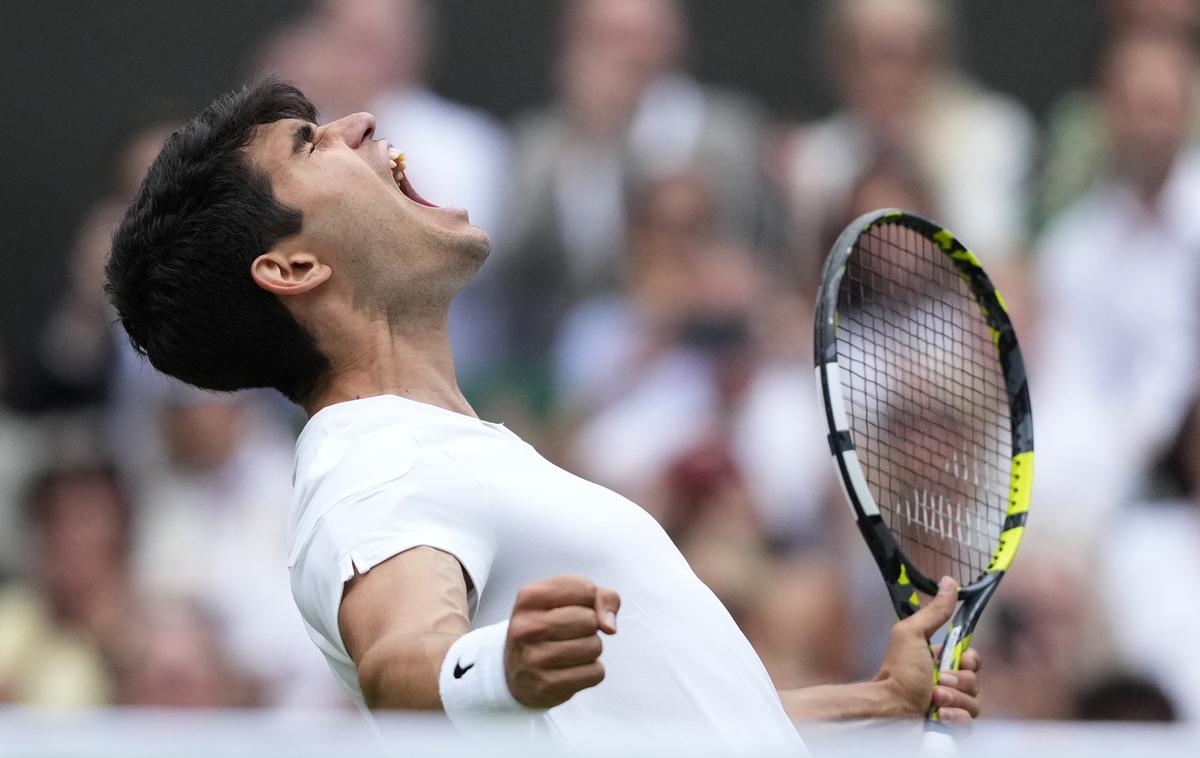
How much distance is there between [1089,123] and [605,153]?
74.9 inches

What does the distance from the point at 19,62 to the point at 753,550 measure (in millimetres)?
3802

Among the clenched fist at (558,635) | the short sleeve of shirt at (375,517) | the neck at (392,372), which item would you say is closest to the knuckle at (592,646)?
the clenched fist at (558,635)

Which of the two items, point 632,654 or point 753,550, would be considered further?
point 753,550

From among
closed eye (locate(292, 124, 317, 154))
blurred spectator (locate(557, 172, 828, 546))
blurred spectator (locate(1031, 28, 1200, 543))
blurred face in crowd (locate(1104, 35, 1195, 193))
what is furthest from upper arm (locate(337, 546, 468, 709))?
blurred face in crowd (locate(1104, 35, 1195, 193))

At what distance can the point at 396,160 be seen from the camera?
3.26 meters

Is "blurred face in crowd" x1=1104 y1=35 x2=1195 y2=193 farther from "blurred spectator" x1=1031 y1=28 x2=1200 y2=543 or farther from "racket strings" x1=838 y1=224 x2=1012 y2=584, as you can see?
"racket strings" x1=838 y1=224 x2=1012 y2=584

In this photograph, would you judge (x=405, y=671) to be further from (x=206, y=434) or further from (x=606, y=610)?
(x=206, y=434)

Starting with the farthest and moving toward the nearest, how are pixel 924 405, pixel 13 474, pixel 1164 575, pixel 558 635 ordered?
pixel 13 474
pixel 1164 575
pixel 924 405
pixel 558 635

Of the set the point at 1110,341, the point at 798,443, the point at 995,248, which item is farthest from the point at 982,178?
the point at 798,443

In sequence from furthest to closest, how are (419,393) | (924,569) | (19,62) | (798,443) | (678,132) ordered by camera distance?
(19,62), (678,132), (798,443), (924,569), (419,393)

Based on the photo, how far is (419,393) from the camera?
2855 millimetres

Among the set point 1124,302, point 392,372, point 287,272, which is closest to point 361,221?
point 287,272

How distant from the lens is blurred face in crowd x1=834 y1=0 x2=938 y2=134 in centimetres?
679

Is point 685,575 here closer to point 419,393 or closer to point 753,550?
point 419,393
